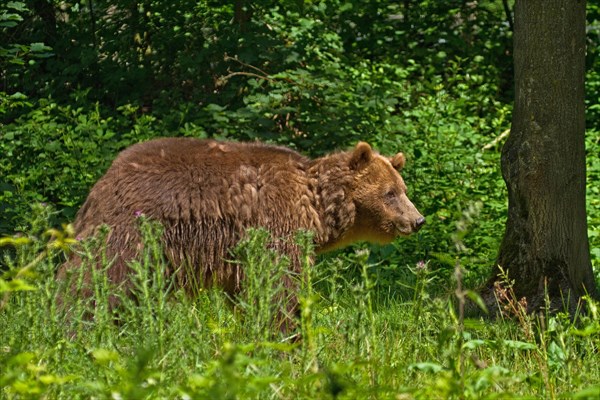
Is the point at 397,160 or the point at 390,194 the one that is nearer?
the point at 390,194

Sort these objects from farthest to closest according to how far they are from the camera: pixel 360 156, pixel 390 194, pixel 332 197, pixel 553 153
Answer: pixel 390 194
pixel 360 156
pixel 332 197
pixel 553 153

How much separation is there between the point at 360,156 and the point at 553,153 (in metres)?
1.35

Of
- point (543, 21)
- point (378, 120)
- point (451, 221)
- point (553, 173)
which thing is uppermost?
point (543, 21)

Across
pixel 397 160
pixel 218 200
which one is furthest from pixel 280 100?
pixel 218 200

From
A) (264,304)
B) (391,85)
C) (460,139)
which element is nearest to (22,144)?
(391,85)

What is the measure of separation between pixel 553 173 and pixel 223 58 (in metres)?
5.30

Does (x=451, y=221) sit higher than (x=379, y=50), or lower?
lower

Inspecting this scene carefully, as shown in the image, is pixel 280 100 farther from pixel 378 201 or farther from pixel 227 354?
pixel 227 354

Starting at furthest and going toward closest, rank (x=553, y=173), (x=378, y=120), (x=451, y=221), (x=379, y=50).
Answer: (x=379, y=50), (x=378, y=120), (x=451, y=221), (x=553, y=173)

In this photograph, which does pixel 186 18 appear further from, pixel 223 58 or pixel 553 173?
pixel 553 173

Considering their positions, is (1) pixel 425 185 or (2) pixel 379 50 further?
(2) pixel 379 50

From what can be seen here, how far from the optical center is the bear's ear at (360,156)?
278 inches

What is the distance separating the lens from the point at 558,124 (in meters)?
6.41

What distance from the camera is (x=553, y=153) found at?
6406 millimetres
